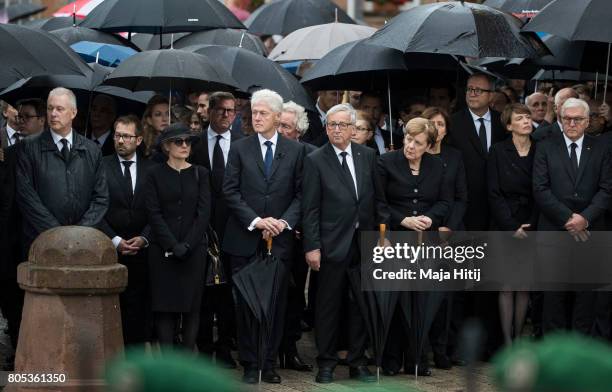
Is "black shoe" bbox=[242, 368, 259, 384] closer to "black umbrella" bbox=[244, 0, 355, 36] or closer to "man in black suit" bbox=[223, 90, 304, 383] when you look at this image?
"man in black suit" bbox=[223, 90, 304, 383]

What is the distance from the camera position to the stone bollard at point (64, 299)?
743 cm

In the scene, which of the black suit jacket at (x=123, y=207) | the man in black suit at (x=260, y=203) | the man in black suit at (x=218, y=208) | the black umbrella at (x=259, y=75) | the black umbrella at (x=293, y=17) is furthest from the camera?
the black umbrella at (x=293, y=17)

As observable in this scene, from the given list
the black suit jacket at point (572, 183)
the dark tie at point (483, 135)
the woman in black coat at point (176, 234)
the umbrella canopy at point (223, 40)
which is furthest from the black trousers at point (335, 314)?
the umbrella canopy at point (223, 40)

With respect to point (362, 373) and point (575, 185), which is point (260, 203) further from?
point (575, 185)

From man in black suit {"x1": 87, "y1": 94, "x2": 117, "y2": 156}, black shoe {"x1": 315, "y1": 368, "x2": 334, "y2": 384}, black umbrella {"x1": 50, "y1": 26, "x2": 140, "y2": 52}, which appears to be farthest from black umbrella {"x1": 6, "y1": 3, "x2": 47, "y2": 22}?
black shoe {"x1": 315, "y1": 368, "x2": 334, "y2": 384}

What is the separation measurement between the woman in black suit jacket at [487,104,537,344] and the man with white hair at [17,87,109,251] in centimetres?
319

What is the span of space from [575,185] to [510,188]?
21.0 inches

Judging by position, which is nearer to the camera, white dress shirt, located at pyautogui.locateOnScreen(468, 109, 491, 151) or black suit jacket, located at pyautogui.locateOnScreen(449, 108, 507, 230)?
black suit jacket, located at pyautogui.locateOnScreen(449, 108, 507, 230)

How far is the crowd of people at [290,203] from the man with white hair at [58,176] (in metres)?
0.01

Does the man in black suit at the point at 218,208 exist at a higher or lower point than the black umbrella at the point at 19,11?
lower

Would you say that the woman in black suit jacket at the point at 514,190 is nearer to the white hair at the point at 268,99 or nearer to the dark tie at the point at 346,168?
the dark tie at the point at 346,168

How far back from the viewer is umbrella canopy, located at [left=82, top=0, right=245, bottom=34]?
11961 mm

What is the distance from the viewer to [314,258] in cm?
953

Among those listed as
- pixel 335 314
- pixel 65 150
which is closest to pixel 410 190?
pixel 335 314
